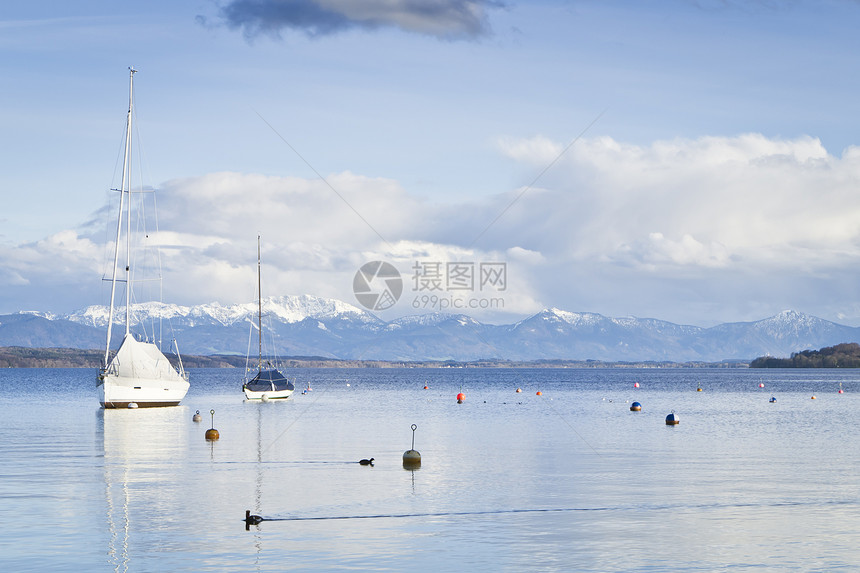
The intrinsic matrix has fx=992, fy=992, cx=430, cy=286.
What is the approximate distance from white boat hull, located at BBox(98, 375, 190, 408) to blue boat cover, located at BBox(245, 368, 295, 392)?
27.5 meters

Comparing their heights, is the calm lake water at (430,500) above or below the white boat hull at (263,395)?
below

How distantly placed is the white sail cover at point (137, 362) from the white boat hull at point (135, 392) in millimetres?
511

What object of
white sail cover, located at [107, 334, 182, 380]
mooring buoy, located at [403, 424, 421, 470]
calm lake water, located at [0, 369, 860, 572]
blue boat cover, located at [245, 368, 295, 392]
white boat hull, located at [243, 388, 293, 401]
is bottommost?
calm lake water, located at [0, 369, 860, 572]

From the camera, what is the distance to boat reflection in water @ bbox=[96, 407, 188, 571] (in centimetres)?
3108

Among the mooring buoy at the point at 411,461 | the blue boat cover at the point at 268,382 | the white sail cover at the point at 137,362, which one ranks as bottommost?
the mooring buoy at the point at 411,461

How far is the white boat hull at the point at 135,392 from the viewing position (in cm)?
9912

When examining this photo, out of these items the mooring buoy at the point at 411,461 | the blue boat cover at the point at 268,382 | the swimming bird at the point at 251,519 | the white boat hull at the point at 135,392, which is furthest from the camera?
the blue boat cover at the point at 268,382

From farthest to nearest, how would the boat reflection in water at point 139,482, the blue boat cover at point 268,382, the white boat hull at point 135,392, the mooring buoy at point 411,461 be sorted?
the blue boat cover at point 268,382 < the white boat hull at point 135,392 < the mooring buoy at point 411,461 < the boat reflection in water at point 139,482

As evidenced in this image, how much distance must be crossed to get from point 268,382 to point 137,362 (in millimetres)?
34972

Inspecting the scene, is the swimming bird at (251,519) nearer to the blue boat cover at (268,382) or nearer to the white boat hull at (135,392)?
the white boat hull at (135,392)

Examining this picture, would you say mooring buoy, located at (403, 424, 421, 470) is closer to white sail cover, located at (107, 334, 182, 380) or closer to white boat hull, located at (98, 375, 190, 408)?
white sail cover, located at (107, 334, 182, 380)

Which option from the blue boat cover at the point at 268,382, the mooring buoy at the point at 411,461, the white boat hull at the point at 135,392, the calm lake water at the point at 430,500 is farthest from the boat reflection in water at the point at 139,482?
the blue boat cover at the point at 268,382

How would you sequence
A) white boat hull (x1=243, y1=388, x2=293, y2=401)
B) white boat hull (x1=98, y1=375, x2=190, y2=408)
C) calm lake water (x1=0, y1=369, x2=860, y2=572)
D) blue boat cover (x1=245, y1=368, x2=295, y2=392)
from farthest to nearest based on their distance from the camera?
blue boat cover (x1=245, y1=368, x2=295, y2=392), white boat hull (x1=243, y1=388, x2=293, y2=401), white boat hull (x1=98, y1=375, x2=190, y2=408), calm lake water (x1=0, y1=369, x2=860, y2=572)

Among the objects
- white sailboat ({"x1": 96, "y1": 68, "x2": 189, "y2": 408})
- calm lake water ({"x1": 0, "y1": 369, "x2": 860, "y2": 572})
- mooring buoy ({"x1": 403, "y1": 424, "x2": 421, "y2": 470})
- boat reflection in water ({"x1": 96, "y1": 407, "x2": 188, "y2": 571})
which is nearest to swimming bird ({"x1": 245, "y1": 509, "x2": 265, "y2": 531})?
calm lake water ({"x1": 0, "y1": 369, "x2": 860, "y2": 572})
